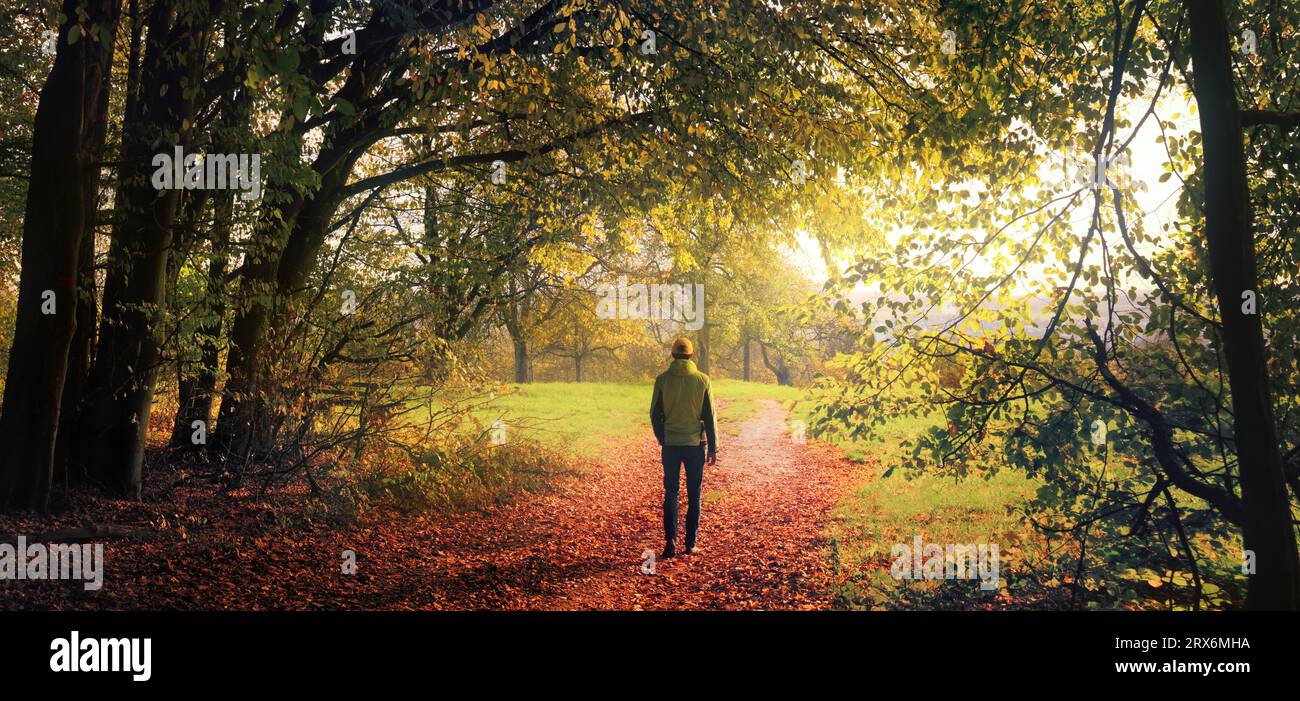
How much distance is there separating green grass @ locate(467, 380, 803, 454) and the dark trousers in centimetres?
Result: 622

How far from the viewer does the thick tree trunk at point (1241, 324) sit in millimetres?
4660

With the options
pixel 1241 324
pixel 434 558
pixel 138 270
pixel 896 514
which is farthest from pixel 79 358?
pixel 1241 324

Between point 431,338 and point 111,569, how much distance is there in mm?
4558

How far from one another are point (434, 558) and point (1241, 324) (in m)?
8.04

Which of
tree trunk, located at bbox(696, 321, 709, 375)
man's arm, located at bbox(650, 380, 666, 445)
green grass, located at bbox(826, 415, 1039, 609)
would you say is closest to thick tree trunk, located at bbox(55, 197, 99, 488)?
man's arm, located at bbox(650, 380, 666, 445)

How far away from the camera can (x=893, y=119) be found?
410 inches

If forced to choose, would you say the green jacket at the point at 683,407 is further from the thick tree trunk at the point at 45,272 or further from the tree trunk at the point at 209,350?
the thick tree trunk at the point at 45,272

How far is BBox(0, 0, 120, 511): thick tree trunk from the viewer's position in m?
7.85

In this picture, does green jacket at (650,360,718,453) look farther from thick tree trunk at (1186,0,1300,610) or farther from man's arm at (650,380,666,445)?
thick tree trunk at (1186,0,1300,610)

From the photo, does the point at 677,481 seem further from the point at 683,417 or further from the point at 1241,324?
the point at 1241,324

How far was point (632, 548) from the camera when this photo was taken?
9883 millimetres

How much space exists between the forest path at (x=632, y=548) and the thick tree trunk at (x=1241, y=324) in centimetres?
375

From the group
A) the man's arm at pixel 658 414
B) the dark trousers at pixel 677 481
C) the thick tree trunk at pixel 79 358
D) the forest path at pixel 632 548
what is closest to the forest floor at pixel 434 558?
the forest path at pixel 632 548
